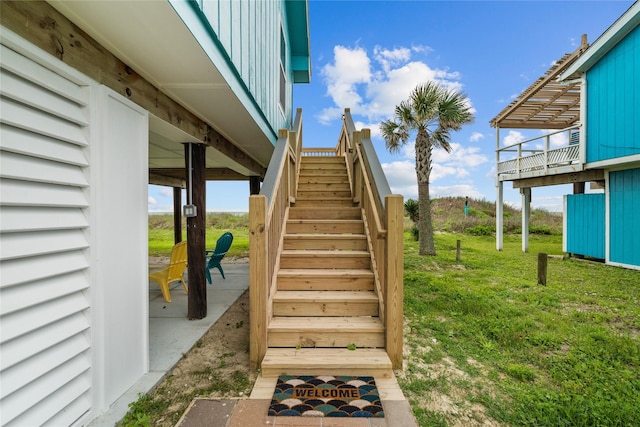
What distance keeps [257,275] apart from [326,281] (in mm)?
964

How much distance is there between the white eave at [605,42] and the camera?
6.54 meters

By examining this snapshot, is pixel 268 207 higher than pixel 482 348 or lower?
→ higher

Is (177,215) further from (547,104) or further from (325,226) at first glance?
(547,104)

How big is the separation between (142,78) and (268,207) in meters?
1.47

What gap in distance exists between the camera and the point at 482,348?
122 inches

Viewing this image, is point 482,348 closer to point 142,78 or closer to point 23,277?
point 23,277

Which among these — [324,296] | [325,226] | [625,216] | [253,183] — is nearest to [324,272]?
[324,296]

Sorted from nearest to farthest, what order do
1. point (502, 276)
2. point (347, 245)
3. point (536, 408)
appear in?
1. point (536, 408)
2. point (347, 245)
3. point (502, 276)

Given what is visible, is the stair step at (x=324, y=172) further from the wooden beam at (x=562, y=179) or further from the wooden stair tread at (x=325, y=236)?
the wooden beam at (x=562, y=179)

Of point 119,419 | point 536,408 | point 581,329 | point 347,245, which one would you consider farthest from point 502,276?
point 119,419

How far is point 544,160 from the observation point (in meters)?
8.84

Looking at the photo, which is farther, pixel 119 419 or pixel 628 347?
pixel 628 347

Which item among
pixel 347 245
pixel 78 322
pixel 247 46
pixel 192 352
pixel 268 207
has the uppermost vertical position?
pixel 247 46

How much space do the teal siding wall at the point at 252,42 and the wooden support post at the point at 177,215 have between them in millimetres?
4906
